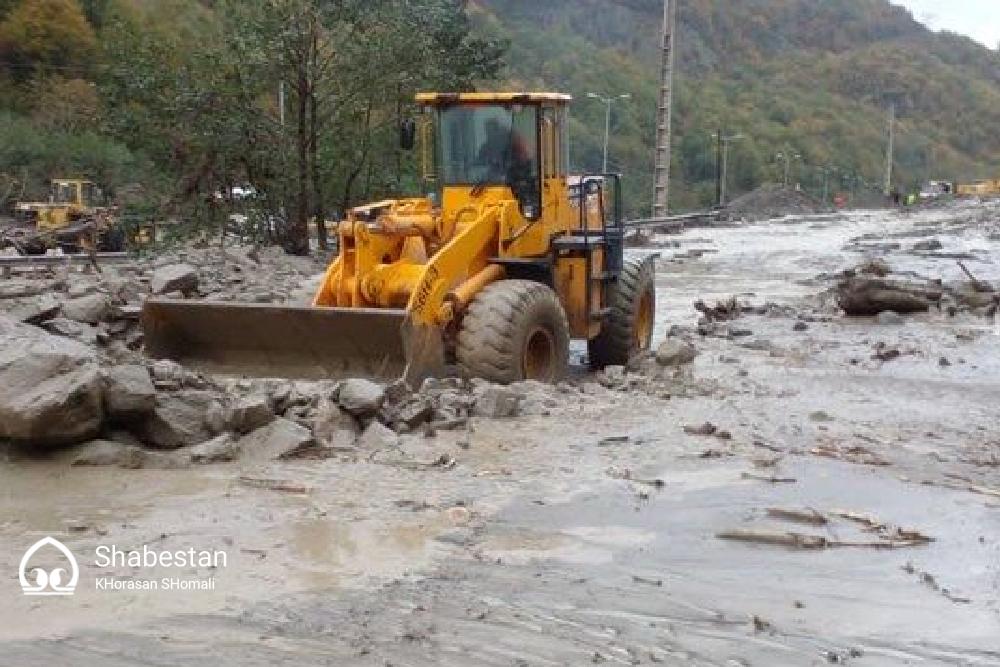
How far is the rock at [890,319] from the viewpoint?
1691 centimetres

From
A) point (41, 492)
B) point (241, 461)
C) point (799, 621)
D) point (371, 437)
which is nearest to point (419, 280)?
point (371, 437)

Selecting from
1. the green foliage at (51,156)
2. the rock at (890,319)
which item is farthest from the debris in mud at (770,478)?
the green foliage at (51,156)

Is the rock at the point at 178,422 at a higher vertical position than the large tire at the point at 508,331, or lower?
lower

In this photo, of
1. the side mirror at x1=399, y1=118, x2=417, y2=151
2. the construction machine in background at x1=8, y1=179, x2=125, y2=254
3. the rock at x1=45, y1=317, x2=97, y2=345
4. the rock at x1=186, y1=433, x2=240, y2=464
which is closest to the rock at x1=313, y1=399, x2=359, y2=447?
the rock at x1=186, y1=433, x2=240, y2=464

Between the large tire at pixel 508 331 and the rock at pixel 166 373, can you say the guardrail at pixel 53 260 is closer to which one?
the large tire at pixel 508 331

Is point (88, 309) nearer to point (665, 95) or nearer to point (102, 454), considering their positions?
point (102, 454)

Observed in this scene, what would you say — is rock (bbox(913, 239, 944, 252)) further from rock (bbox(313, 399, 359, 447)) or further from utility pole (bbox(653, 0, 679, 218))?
rock (bbox(313, 399, 359, 447))

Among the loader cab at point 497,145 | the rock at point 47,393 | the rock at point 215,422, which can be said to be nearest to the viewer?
the rock at point 47,393

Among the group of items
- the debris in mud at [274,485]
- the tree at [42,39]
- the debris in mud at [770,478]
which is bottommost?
the debris in mud at [770,478]

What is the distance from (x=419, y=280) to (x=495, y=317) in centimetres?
72

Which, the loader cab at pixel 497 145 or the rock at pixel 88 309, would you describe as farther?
the loader cab at pixel 497 145

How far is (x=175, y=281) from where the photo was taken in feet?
45.0

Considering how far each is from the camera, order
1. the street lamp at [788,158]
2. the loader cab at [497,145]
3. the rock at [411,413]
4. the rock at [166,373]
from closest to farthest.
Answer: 1. the rock at [166,373]
2. the rock at [411,413]
3. the loader cab at [497,145]
4. the street lamp at [788,158]

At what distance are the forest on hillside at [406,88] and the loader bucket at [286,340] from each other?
3.72m
